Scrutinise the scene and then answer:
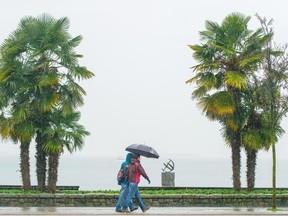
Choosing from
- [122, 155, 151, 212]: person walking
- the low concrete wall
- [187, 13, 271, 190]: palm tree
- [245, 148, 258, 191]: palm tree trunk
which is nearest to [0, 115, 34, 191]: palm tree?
the low concrete wall

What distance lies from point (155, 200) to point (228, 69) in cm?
713

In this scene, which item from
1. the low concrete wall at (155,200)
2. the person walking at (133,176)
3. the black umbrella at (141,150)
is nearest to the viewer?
the person walking at (133,176)

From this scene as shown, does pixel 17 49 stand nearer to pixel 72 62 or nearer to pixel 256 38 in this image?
pixel 72 62

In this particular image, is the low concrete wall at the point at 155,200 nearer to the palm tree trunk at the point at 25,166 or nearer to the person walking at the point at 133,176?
the palm tree trunk at the point at 25,166

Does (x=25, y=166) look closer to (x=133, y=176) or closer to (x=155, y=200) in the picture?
(x=155, y=200)

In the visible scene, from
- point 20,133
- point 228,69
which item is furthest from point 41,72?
point 228,69

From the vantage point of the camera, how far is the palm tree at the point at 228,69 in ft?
87.4

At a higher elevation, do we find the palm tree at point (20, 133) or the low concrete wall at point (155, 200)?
the palm tree at point (20, 133)

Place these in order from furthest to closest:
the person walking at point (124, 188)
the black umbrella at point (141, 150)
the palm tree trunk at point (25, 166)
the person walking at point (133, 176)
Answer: the palm tree trunk at point (25, 166) → the black umbrella at point (141, 150) → the person walking at point (124, 188) → the person walking at point (133, 176)

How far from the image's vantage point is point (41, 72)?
27234mm

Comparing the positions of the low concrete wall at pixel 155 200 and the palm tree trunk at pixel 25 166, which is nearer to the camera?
the low concrete wall at pixel 155 200

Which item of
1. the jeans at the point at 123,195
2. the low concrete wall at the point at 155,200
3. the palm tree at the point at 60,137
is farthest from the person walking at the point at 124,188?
the palm tree at the point at 60,137

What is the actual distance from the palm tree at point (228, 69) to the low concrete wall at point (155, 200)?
151 inches

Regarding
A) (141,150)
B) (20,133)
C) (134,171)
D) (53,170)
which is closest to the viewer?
(134,171)
